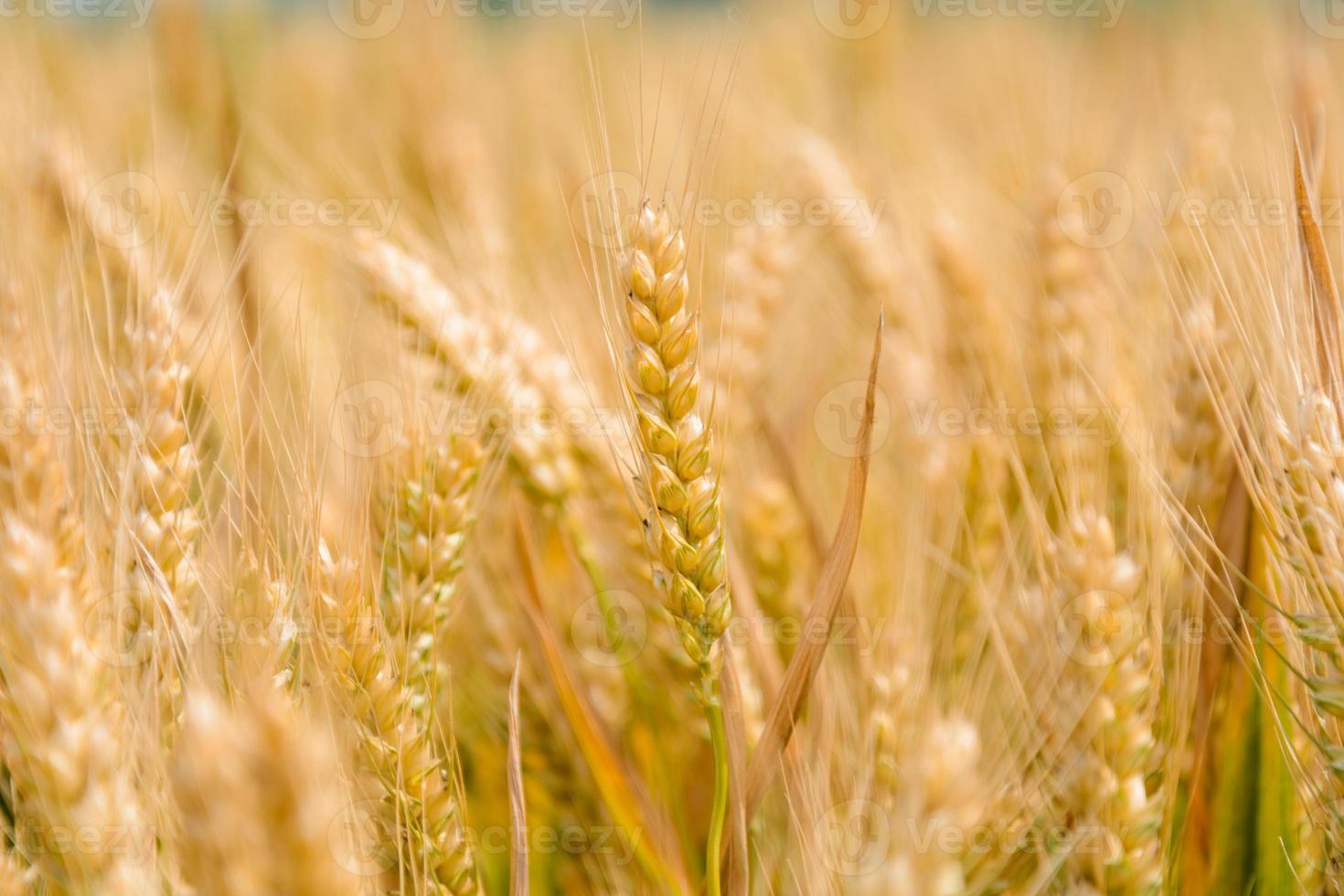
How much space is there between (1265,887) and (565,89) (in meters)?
3.92

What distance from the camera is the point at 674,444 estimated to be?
0.78 m

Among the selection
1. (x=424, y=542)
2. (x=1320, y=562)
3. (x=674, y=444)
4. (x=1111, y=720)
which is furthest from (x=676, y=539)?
(x=1320, y=562)

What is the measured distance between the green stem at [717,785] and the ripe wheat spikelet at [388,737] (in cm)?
23

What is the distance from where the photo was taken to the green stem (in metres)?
0.75

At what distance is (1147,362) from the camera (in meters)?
1.26

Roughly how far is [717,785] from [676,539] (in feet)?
0.71

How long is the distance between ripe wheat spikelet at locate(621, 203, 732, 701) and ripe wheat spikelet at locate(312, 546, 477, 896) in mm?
257

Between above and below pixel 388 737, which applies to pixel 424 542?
above

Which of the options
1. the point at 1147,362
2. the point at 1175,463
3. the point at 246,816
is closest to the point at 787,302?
the point at 1147,362

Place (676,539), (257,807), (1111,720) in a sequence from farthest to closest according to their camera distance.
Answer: (1111,720) → (676,539) → (257,807)

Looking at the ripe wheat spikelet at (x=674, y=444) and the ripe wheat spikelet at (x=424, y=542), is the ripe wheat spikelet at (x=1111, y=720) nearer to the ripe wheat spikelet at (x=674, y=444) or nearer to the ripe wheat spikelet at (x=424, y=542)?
the ripe wheat spikelet at (x=674, y=444)

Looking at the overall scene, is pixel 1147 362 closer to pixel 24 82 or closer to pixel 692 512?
pixel 692 512

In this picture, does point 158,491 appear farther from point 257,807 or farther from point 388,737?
point 257,807

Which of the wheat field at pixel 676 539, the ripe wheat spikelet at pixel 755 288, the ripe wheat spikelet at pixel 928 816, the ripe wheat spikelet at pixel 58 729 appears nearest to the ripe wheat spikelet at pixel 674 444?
the wheat field at pixel 676 539
